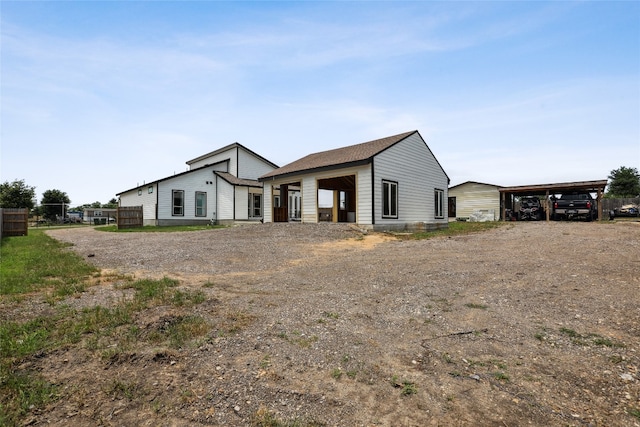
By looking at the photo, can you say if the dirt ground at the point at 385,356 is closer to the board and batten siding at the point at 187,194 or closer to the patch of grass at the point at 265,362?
the patch of grass at the point at 265,362

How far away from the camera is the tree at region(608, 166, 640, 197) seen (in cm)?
5541

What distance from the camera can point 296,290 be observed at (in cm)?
601

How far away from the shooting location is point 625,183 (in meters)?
56.2

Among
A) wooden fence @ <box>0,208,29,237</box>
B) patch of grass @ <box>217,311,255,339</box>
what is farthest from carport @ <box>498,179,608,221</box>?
wooden fence @ <box>0,208,29,237</box>

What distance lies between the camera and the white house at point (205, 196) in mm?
25453

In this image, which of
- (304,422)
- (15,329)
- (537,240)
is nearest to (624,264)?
(537,240)

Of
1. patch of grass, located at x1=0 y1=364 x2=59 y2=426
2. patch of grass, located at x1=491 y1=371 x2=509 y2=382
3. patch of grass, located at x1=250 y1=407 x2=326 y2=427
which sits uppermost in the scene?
patch of grass, located at x1=0 y1=364 x2=59 y2=426

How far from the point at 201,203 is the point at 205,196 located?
68cm

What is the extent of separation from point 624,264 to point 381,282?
5.43 m

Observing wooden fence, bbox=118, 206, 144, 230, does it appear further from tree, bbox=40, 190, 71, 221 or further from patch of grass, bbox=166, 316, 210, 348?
tree, bbox=40, 190, 71, 221

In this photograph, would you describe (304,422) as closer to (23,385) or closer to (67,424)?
(67,424)

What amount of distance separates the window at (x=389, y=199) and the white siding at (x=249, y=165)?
53.5ft

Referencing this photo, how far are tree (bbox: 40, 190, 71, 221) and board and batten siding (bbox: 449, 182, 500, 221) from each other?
→ 4996 centimetres

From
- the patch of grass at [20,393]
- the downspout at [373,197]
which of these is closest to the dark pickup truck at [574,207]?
the downspout at [373,197]
